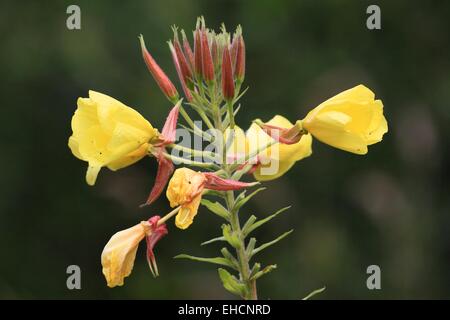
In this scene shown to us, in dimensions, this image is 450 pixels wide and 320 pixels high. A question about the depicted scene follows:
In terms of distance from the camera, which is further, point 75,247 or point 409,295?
point 75,247

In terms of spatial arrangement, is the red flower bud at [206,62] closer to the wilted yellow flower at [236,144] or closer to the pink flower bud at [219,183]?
the wilted yellow flower at [236,144]

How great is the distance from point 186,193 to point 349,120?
19.4 inches

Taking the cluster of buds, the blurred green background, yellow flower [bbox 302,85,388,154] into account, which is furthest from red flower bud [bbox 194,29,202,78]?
the blurred green background

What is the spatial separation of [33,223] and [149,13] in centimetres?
142

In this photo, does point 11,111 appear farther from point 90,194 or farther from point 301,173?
point 301,173

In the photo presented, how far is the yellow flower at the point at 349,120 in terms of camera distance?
2.38m

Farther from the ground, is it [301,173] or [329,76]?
[329,76]

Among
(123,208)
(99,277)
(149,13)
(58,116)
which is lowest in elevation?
(99,277)

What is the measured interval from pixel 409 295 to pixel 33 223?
7.27 ft

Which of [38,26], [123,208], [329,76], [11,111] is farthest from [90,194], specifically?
[329,76]

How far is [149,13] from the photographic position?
5.04 m

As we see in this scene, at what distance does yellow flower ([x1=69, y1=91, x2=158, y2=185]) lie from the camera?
90.0 inches

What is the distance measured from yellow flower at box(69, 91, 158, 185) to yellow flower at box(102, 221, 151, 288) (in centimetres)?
19

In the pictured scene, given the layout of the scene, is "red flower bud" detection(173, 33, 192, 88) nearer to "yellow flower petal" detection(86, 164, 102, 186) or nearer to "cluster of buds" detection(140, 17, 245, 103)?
"cluster of buds" detection(140, 17, 245, 103)
